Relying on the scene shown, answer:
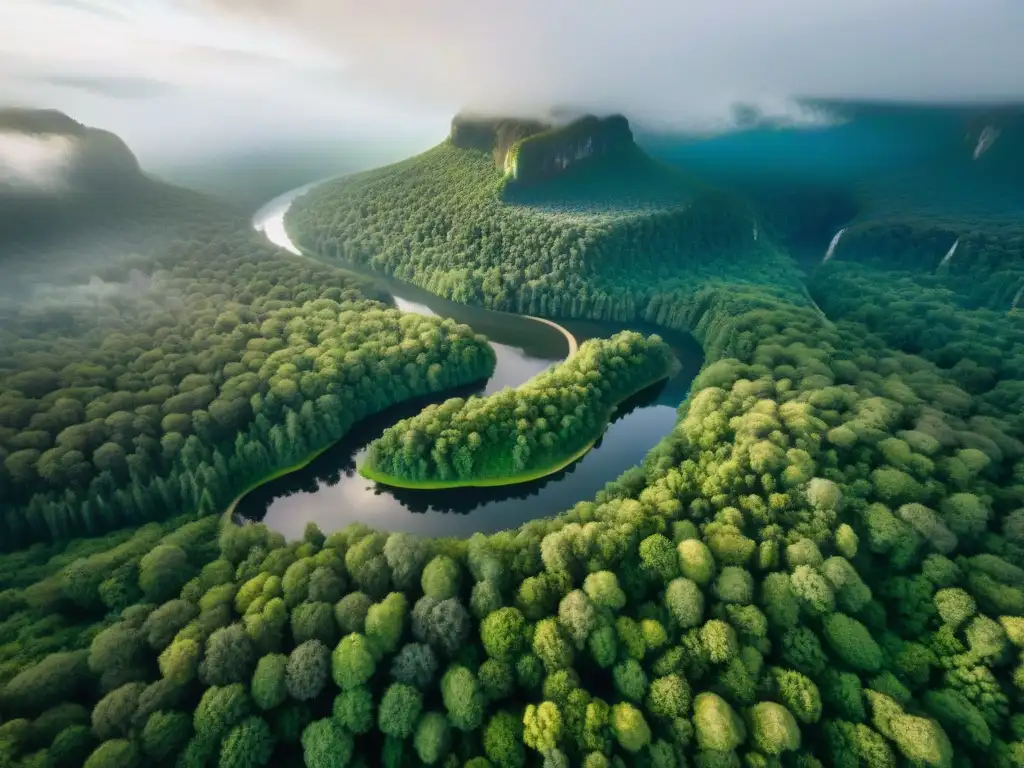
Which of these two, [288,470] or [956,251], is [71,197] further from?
[956,251]

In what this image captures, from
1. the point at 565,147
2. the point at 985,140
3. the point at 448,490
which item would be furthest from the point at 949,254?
the point at 448,490

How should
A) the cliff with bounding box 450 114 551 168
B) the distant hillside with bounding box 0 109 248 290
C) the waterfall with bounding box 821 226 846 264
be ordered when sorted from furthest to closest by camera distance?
1. the cliff with bounding box 450 114 551 168
2. the waterfall with bounding box 821 226 846 264
3. the distant hillside with bounding box 0 109 248 290

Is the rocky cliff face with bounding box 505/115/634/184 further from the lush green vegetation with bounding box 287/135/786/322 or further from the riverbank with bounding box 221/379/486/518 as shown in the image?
the riverbank with bounding box 221/379/486/518

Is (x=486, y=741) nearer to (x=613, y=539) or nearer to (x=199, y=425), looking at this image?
(x=613, y=539)

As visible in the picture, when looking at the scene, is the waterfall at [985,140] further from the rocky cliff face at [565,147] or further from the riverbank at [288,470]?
the riverbank at [288,470]

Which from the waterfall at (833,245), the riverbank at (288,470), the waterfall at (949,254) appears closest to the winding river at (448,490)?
the riverbank at (288,470)

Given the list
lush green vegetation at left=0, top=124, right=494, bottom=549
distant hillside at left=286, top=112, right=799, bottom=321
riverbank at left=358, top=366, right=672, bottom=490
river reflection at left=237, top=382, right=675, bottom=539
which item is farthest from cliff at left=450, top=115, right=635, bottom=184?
riverbank at left=358, top=366, right=672, bottom=490

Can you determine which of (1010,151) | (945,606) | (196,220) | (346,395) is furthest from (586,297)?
(1010,151)
